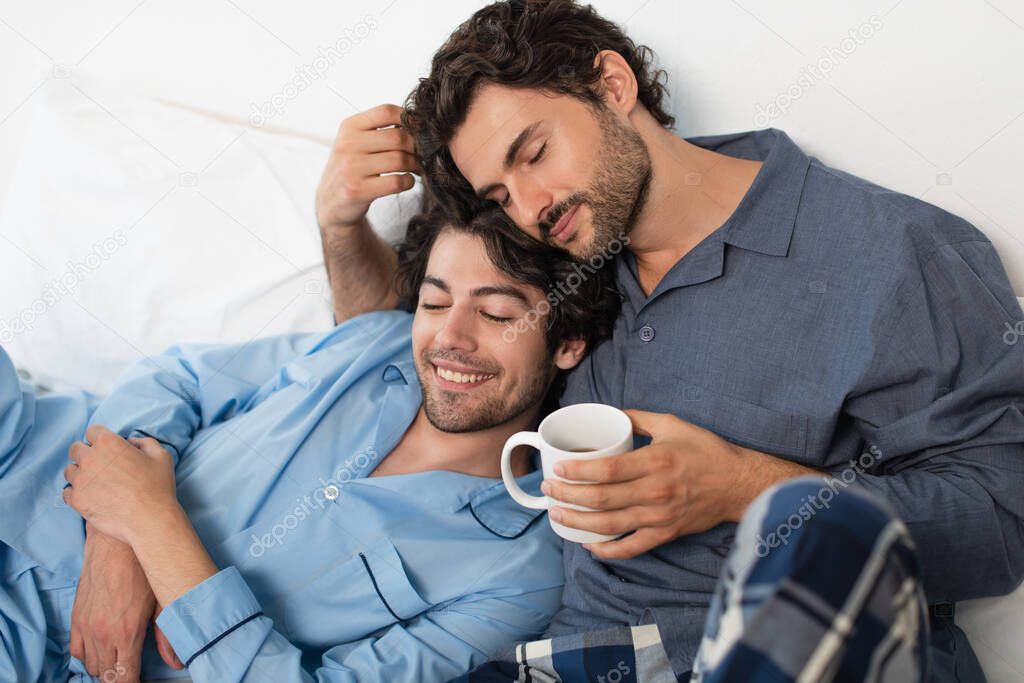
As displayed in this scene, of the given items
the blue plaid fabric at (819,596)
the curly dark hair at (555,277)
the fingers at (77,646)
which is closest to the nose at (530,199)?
the curly dark hair at (555,277)

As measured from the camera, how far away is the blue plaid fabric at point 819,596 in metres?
0.81

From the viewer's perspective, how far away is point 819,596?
0.80 meters

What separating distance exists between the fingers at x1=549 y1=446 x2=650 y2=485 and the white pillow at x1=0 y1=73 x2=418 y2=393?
992 millimetres

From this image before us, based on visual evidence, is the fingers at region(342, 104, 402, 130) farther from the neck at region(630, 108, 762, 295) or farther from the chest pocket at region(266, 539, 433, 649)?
the chest pocket at region(266, 539, 433, 649)

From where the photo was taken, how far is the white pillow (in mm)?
1920

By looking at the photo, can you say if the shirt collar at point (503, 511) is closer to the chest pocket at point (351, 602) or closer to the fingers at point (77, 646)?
the chest pocket at point (351, 602)

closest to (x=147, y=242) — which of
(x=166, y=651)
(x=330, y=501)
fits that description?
(x=330, y=501)

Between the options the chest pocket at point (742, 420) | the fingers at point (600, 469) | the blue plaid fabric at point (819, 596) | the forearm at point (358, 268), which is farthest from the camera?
the forearm at point (358, 268)

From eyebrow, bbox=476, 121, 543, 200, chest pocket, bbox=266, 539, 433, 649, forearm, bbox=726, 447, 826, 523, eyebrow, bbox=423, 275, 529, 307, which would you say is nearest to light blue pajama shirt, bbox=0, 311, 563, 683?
chest pocket, bbox=266, 539, 433, 649

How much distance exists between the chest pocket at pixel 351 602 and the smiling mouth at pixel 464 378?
0.29 metres

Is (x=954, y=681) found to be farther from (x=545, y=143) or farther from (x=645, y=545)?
(x=545, y=143)

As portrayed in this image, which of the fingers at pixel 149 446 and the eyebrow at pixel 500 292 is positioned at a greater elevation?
the eyebrow at pixel 500 292

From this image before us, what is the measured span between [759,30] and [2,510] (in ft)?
5.12

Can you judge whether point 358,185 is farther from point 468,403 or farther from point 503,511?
point 503,511
